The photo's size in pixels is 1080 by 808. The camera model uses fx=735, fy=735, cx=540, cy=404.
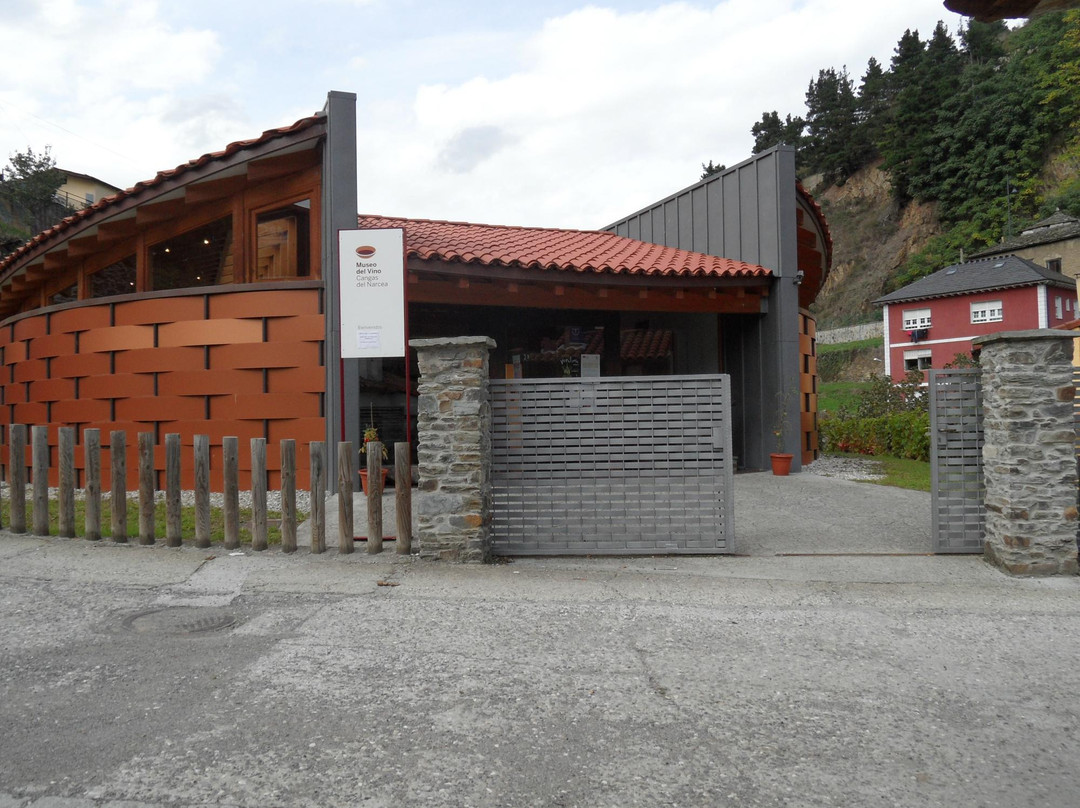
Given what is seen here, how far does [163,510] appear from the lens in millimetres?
8039

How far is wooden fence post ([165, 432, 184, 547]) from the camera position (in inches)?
235

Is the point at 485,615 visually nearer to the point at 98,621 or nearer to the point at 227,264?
the point at 98,621

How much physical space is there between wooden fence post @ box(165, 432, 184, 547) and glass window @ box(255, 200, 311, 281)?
3.54 meters

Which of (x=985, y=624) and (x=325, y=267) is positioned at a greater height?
(x=325, y=267)

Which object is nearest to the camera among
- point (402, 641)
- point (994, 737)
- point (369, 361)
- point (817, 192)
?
point (994, 737)

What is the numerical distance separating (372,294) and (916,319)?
4256 centimetres

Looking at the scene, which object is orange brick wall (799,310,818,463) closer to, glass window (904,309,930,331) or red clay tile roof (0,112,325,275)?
red clay tile roof (0,112,325,275)

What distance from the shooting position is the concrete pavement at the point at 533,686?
248 centimetres

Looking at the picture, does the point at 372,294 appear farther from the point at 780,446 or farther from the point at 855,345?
the point at 855,345

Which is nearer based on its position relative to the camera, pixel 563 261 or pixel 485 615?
pixel 485 615

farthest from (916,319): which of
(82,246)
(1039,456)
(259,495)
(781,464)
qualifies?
(259,495)

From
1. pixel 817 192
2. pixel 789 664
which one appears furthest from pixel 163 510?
pixel 817 192

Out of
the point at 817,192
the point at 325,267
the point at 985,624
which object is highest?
the point at 817,192

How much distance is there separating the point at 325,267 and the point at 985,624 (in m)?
7.45
